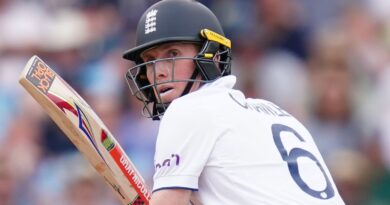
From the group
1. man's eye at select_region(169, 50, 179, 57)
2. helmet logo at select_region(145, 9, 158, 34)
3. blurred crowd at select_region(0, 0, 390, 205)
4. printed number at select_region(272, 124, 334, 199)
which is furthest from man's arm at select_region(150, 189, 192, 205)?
blurred crowd at select_region(0, 0, 390, 205)

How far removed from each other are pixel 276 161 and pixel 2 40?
6.78 m

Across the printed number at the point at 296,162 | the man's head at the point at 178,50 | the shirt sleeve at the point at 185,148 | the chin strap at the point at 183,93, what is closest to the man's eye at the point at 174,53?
the man's head at the point at 178,50

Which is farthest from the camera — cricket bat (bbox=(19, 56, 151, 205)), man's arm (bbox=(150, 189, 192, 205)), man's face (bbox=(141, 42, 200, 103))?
cricket bat (bbox=(19, 56, 151, 205))

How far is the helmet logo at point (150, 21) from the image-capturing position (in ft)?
15.9

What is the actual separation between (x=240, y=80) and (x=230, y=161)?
190 inches

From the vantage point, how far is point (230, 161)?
14.2 ft

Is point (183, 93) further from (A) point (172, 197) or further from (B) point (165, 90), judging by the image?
(A) point (172, 197)

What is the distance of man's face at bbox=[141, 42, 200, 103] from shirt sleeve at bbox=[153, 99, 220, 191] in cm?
37

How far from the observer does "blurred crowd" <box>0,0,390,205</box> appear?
8.43 m

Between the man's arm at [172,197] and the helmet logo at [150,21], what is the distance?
0.93m

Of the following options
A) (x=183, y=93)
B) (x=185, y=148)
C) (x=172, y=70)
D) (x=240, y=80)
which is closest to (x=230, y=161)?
(x=185, y=148)

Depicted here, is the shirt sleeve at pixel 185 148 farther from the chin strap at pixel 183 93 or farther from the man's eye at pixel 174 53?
the man's eye at pixel 174 53

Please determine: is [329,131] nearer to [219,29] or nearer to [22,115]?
[22,115]

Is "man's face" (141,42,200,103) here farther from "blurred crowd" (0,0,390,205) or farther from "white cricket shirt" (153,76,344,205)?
"blurred crowd" (0,0,390,205)
